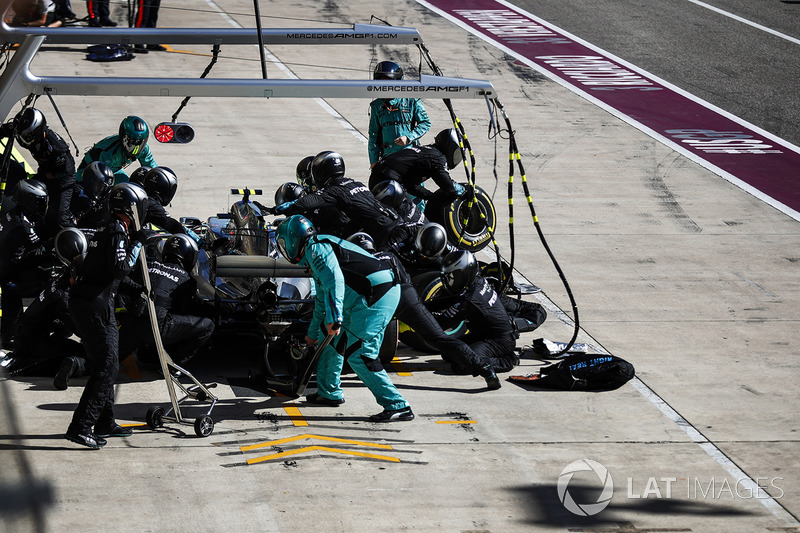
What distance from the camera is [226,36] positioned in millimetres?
11039

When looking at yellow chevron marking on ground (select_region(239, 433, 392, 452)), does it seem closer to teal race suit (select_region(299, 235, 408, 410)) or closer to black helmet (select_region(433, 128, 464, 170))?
teal race suit (select_region(299, 235, 408, 410))

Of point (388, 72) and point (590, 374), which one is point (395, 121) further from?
point (590, 374)

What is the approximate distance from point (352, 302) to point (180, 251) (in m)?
1.67

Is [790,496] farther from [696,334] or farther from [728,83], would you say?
[728,83]

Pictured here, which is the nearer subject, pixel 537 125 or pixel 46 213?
pixel 46 213

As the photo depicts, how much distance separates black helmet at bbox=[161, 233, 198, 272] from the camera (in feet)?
31.1

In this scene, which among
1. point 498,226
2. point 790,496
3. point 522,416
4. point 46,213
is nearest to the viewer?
point 790,496

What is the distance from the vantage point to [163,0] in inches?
1049

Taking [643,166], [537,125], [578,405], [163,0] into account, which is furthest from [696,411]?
[163,0]

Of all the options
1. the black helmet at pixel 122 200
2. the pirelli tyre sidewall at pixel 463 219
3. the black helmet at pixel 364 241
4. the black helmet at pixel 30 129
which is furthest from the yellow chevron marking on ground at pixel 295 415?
the black helmet at pixel 30 129

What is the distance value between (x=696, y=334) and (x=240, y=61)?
13696 millimetres

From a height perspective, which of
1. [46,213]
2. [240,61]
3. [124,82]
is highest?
[124,82]

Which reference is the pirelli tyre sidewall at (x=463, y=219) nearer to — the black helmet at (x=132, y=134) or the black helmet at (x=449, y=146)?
the black helmet at (x=449, y=146)

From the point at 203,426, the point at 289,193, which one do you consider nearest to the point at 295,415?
the point at 203,426
